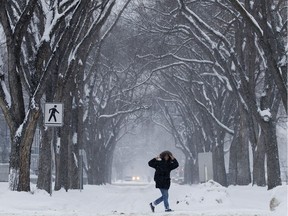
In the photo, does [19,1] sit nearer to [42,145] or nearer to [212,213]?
[42,145]

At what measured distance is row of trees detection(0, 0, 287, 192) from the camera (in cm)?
1520

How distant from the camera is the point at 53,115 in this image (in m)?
15.7

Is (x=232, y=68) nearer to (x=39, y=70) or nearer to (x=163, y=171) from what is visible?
(x=163, y=171)

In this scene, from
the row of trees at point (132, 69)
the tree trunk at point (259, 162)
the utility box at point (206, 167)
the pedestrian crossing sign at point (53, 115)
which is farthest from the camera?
the utility box at point (206, 167)

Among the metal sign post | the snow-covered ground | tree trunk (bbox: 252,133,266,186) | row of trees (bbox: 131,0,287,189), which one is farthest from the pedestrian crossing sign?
tree trunk (bbox: 252,133,266,186)

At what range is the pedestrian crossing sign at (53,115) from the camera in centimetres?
1555

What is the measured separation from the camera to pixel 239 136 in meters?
26.1

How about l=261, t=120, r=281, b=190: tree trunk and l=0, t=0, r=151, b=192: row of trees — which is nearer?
l=0, t=0, r=151, b=192: row of trees

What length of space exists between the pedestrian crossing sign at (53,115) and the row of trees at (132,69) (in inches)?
12.5

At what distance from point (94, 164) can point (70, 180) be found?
526 inches

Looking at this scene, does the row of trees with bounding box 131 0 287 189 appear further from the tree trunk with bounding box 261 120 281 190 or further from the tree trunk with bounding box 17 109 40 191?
the tree trunk with bounding box 17 109 40 191

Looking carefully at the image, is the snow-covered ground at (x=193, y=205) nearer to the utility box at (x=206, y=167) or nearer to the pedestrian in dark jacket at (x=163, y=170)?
the pedestrian in dark jacket at (x=163, y=170)

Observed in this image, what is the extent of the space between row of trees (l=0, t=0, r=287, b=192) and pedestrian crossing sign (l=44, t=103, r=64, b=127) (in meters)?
0.32

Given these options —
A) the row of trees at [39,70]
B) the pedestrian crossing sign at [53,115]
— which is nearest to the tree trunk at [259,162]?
the row of trees at [39,70]
